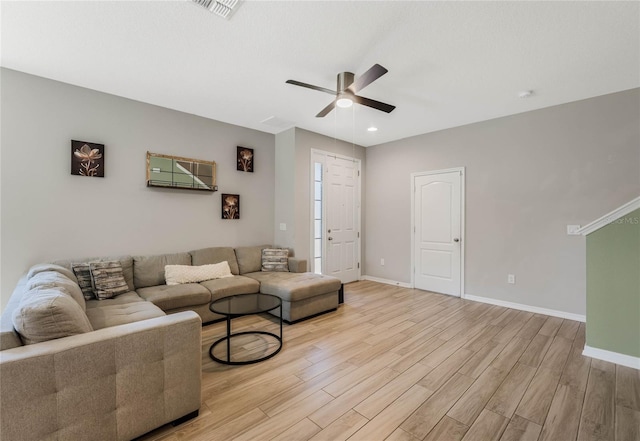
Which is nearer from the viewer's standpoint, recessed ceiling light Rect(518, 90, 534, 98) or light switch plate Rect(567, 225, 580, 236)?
recessed ceiling light Rect(518, 90, 534, 98)

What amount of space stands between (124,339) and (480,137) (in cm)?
490

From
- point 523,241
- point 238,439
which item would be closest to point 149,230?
point 238,439

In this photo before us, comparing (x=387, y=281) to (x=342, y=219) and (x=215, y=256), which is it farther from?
(x=215, y=256)

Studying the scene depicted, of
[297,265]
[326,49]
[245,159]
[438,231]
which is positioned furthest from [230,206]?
[438,231]

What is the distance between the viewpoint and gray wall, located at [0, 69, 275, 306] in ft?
9.57

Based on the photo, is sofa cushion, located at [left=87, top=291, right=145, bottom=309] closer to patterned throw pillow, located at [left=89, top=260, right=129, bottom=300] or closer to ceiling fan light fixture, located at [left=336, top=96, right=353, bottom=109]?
patterned throw pillow, located at [left=89, top=260, right=129, bottom=300]

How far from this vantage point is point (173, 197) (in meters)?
3.92

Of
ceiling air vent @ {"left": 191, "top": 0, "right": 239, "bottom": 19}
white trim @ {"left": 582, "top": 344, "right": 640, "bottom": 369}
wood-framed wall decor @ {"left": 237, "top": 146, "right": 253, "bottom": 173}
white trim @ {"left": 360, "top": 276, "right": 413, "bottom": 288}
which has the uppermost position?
ceiling air vent @ {"left": 191, "top": 0, "right": 239, "bottom": 19}

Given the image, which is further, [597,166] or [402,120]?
[402,120]

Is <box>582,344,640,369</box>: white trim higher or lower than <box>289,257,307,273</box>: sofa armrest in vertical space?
lower

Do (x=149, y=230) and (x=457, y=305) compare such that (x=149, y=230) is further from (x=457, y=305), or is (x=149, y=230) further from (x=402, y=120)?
(x=457, y=305)

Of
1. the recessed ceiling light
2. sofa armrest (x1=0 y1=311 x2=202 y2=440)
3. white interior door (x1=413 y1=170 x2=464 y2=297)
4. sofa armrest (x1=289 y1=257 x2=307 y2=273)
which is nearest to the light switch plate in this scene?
white interior door (x1=413 y1=170 x2=464 y2=297)

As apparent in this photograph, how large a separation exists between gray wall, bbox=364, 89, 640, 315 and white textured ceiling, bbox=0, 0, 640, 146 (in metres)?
0.35

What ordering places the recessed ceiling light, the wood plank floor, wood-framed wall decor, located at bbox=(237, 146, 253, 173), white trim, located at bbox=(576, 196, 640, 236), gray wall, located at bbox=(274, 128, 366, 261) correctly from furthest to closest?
1. gray wall, located at bbox=(274, 128, 366, 261)
2. wood-framed wall decor, located at bbox=(237, 146, 253, 173)
3. the recessed ceiling light
4. white trim, located at bbox=(576, 196, 640, 236)
5. the wood plank floor
